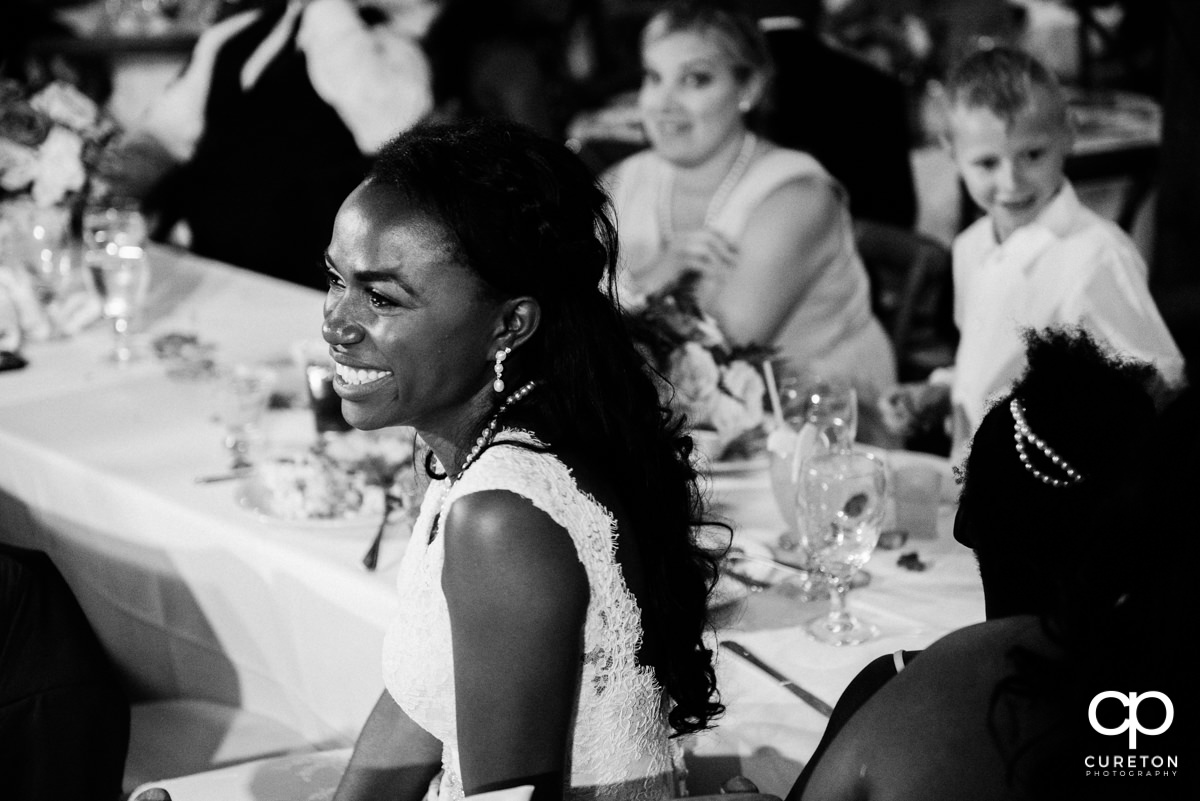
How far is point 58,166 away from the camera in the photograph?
10.5ft

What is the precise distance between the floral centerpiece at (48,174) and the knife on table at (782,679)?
6.57 ft

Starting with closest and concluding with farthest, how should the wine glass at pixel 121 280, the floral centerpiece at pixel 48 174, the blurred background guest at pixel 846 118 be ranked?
the wine glass at pixel 121 280 < the floral centerpiece at pixel 48 174 < the blurred background guest at pixel 846 118

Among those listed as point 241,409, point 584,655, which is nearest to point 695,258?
point 241,409

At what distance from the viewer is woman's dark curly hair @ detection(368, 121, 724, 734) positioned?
4.30ft

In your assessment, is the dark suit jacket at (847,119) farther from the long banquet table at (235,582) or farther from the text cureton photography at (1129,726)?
the text cureton photography at (1129,726)

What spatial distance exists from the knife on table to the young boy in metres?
0.97

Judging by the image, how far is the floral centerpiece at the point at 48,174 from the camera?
3086 mm

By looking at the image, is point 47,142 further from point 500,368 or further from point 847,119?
point 847,119

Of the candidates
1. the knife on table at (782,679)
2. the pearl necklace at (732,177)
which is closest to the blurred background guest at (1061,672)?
the knife on table at (782,679)

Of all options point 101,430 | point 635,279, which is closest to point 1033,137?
point 635,279

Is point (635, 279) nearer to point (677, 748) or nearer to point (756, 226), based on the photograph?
point (756, 226)

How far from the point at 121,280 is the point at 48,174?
1.44ft

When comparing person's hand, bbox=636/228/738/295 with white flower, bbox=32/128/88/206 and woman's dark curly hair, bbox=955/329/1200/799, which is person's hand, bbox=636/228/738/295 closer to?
white flower, bbox=32/128/88/206

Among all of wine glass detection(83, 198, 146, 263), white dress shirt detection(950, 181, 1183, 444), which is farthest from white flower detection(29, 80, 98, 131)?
white dress shirt detection(950, 181, 1183, 444)
